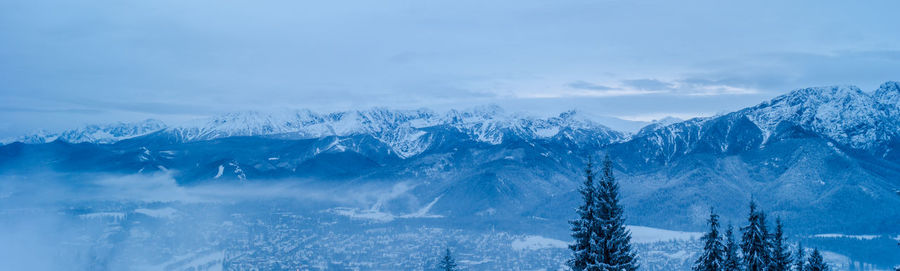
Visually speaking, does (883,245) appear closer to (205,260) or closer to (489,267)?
(489,267)

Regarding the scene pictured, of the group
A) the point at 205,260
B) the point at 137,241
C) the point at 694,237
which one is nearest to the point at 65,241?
the point at 137,241

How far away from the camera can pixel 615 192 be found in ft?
77.2

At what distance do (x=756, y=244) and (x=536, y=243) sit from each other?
6446 inches

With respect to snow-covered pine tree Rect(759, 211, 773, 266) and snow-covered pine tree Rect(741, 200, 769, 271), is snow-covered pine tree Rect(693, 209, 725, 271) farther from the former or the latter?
snow-covered pine tree Rect(759, 211, 773, 266)

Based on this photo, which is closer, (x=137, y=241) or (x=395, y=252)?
(x=395, y=252)

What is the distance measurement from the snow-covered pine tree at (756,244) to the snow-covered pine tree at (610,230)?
378 inches

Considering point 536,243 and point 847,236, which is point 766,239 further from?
point 847,236

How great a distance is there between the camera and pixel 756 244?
1152 inches

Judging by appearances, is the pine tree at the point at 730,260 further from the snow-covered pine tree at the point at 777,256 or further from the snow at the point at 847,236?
the snow at the point at 847,236

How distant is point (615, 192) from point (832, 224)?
217 m

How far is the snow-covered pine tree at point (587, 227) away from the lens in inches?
921

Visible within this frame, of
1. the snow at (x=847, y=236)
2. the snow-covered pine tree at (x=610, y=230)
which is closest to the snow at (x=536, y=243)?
the snow at (x=847, y=236)

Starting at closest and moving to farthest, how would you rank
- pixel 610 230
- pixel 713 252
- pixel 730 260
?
1. pixel 610 230
2. pixel 713 252
3. pixel 730 260

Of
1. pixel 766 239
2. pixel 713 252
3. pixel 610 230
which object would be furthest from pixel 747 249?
pixel 610 230
